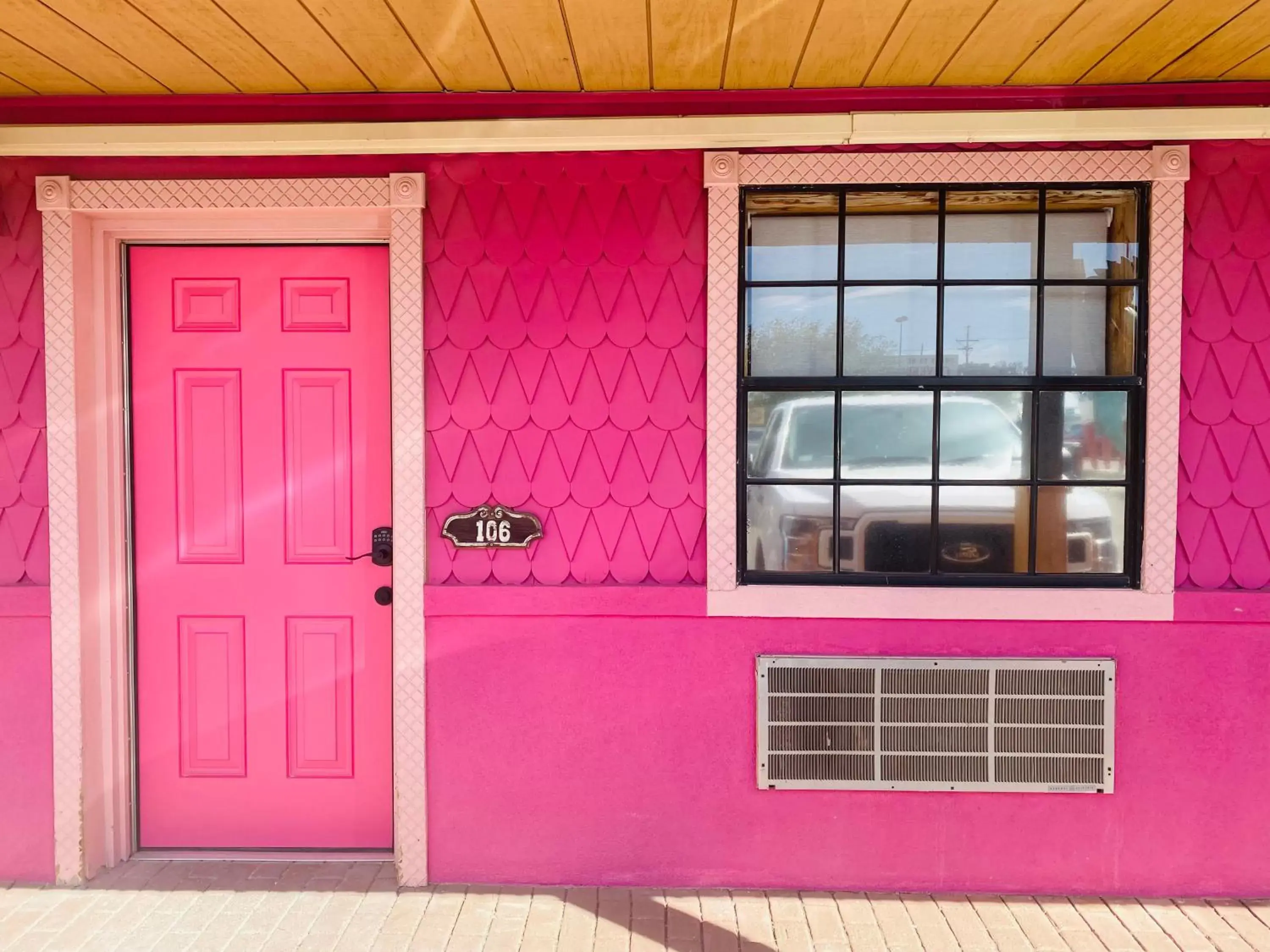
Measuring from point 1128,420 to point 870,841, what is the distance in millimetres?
1921

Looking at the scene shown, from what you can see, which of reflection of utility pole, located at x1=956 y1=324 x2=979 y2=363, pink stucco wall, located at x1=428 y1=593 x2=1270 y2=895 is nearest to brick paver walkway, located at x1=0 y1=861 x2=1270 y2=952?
pink stucco wall, located at x1=428 y1=593 x2=1270 y2=895

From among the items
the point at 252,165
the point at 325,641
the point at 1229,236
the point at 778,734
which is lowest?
the point at 778,734

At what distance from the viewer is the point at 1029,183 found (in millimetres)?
3178

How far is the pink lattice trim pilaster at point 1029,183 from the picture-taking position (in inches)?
122

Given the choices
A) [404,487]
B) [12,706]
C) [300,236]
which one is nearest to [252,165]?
[300,236]

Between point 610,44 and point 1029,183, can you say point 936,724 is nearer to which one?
point 1029,183

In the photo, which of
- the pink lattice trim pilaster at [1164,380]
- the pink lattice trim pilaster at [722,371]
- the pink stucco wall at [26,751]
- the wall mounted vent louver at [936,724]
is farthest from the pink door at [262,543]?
the pink lattice trim pilaster at [1164,380]

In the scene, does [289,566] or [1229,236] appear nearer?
[1229,236]

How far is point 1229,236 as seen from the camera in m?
3.12

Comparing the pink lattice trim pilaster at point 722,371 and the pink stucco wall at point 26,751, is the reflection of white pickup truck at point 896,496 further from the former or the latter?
the pink stucco wall at point 26,751

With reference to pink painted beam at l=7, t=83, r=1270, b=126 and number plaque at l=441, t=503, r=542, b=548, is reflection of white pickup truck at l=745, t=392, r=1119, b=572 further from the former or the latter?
pink painted beam at l=7, t=83, r=1270, b=126

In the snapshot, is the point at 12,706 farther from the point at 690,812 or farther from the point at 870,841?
the point at 870,841

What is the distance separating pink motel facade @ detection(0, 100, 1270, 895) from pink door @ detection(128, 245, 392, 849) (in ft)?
0.44

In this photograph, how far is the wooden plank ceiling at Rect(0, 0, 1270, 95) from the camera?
8.20 ft
